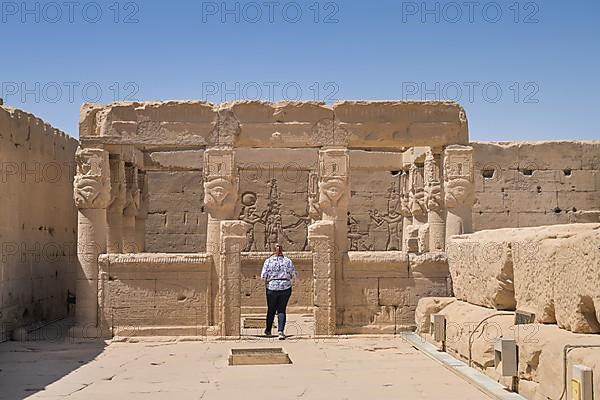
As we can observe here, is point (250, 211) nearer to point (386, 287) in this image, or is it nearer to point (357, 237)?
point (357, 237)

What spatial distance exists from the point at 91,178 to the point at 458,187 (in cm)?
591

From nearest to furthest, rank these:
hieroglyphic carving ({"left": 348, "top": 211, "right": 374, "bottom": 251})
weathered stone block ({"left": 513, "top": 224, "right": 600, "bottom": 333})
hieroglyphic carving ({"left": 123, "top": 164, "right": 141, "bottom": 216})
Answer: weathered stone block ({"left": 513, "top": 224, "right": 600, "bottom": 333}) < hieroglyphic carving ({"left": 123, "top": 164, "right": 141, "bottom": 216}) < hieroglyphic carving ({"left": 348, "top": 211, "right": 374, "bottom": 251})

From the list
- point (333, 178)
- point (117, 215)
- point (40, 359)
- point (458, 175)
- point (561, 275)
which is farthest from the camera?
point (117, 215)

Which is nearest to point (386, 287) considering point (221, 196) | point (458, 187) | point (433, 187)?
point (458, 187)

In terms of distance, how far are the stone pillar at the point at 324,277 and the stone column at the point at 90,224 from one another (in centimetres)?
336

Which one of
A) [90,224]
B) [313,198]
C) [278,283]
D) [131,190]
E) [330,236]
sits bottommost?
[278,283]

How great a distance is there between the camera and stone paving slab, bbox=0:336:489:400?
761 centimetres

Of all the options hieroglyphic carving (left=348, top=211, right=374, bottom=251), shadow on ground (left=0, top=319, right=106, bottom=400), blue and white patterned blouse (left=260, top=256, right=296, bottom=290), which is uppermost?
hieroglyphic carving (left=348, top=211, right=374, bottom=251)

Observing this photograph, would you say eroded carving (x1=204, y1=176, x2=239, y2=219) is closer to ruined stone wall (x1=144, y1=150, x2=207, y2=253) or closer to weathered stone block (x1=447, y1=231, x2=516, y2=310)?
weathered stone block (x1=447, y1=231, x2=516, y2=310)

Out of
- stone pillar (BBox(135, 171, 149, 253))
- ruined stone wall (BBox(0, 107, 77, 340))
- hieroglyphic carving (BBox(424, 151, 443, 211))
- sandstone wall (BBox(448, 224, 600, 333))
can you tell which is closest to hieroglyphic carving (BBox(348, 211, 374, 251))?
hieroglyphic carving (BBox(424, 151, 443, 211))

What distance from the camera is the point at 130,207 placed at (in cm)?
1562

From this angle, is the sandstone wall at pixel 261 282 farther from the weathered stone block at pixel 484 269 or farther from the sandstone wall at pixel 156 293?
the weathered stone block at pixel 484 269

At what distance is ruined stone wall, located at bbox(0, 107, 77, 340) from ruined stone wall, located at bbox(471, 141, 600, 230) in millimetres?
8892

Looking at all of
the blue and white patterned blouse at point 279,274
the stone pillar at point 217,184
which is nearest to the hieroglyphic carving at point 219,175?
the stone pillar at point 217,184
